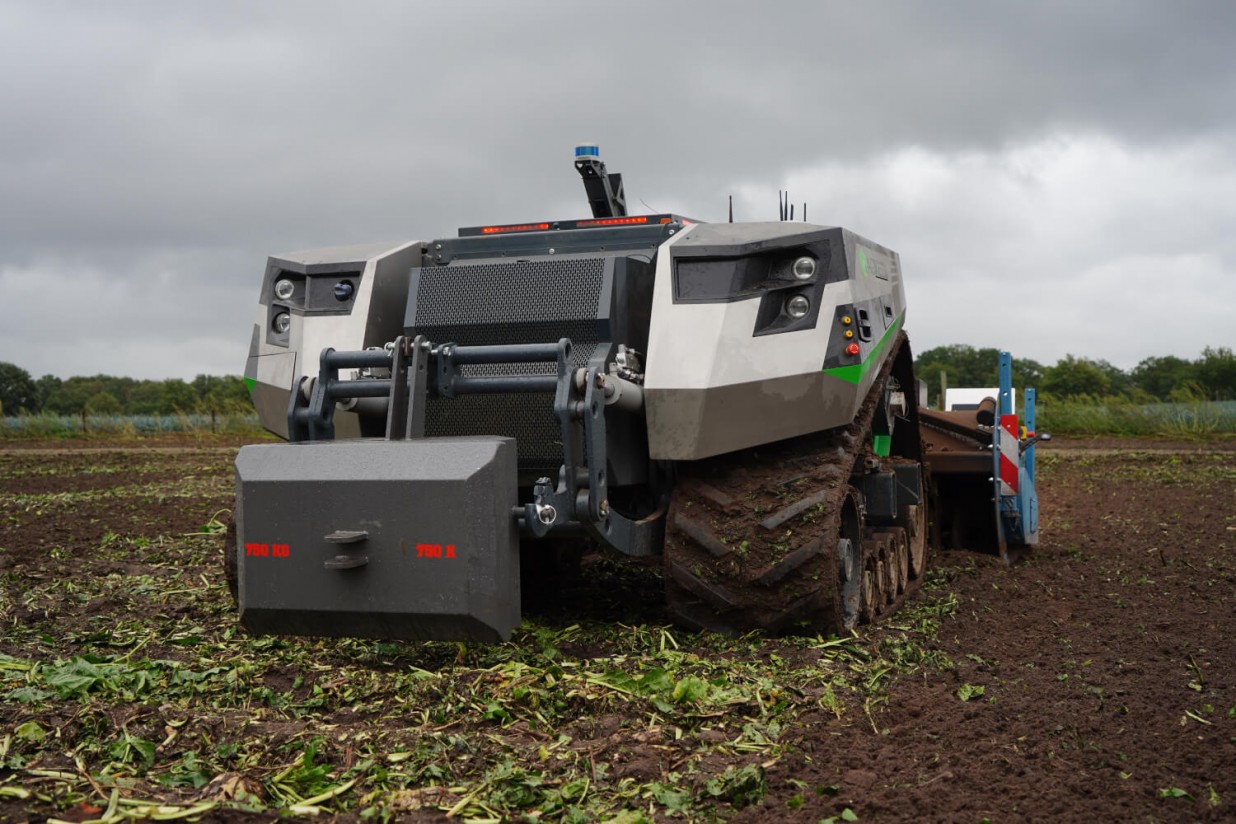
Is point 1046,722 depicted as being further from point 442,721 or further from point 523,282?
point 523,282

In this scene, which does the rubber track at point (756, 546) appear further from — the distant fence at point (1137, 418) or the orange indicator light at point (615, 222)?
the distant fence at point (1137, 418)

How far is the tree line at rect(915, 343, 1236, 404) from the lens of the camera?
1128 inches

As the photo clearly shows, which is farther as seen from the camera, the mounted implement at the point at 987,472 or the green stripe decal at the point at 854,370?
the mounted implement at the point at 987,472

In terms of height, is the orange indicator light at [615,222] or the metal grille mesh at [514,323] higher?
the orange indicator light at [615,222]

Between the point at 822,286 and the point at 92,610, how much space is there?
172 inches

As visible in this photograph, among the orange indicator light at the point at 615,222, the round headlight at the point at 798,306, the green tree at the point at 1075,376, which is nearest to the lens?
the round headlight at the point at 798,306

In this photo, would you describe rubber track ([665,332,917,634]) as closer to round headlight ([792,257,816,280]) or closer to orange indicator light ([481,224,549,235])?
round headlight ([792,257,816,280])

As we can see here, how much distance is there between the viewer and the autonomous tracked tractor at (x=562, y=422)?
4.56m

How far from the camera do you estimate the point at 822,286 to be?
5566mm

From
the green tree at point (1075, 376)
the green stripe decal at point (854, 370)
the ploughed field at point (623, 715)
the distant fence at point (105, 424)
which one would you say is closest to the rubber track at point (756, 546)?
the ploughed field at point (623, 715)

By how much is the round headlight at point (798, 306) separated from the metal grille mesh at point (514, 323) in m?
0.86

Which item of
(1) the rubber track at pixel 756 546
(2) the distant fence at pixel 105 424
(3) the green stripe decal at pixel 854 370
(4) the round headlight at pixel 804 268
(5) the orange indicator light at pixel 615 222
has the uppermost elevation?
(5) the orange indicator light at pixel 615 222

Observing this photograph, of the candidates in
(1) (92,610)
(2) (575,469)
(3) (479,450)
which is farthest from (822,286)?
(1) (92,610)

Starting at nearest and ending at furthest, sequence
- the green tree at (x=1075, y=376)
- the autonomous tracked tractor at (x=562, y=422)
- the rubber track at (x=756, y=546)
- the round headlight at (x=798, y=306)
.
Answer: the autonomous tracked tractor at (x=562, y=422)
the rubber track at (x=756, y=546)
the round headlight at (x=798, y=306)
the green tree at (x=1075, y=376)
